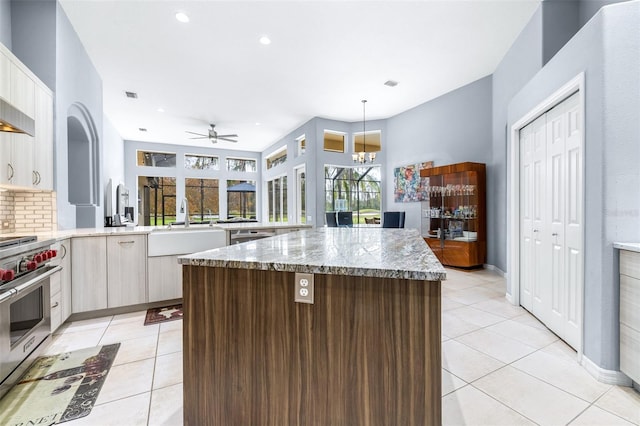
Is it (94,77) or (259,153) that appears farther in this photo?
(259,153)

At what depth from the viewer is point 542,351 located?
2.40m

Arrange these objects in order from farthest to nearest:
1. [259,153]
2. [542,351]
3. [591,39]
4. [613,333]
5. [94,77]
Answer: [259,153] < [94,77] < [542,351] < [591,39] < [613,333]

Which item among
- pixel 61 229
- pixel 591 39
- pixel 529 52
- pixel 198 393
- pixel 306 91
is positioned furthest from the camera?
pixel 306 91

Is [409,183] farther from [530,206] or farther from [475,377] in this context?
[475,377]

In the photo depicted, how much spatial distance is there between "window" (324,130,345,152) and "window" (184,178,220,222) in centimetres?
513

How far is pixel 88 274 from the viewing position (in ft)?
9.86

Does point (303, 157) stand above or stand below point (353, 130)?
below

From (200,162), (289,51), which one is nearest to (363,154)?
(289,51)

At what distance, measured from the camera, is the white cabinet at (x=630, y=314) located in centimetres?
179

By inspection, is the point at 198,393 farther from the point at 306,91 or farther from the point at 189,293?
the point at 306,91

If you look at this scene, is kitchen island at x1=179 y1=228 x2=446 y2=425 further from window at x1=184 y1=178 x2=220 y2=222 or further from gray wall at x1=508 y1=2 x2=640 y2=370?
window at x1=184 y1=178 x2=220 y2=222

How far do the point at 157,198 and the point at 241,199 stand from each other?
113 inches

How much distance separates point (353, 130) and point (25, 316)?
7.18 metres

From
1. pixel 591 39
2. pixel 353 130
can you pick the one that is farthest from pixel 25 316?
pixel 353 130
